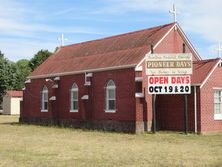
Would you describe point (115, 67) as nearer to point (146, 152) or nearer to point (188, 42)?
point (188, 42)

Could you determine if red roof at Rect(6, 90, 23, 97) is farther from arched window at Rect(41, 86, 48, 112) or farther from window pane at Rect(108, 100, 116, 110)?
window pane at Rect(108, 100, 116, 110)

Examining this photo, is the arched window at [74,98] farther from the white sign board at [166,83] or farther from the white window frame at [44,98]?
the white sign board at [166,83]

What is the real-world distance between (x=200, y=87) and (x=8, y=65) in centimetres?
4861

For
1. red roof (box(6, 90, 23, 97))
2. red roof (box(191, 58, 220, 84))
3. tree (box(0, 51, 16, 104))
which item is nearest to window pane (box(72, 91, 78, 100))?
red roof (box(191, 58, 220, 84))

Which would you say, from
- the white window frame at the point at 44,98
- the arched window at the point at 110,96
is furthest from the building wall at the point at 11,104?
the arched window at the point at 110,96

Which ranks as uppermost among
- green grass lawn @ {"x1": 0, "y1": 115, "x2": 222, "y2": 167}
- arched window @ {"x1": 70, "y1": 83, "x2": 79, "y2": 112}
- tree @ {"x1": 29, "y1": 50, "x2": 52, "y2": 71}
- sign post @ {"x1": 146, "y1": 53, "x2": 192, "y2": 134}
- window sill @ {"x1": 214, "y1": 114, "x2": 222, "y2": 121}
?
tree @ {"x1": 29, "y1": 50, "x2": 52, "y2": 71}

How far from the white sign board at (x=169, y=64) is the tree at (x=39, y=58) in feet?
224

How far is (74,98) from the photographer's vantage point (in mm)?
39938

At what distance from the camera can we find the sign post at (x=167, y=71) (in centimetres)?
3064

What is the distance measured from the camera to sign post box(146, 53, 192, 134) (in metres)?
30.6

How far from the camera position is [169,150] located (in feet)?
66.2

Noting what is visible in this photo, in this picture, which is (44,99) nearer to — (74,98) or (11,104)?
(74,98)

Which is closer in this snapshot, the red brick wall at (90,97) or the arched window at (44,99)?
the red brick wall at (90,97)

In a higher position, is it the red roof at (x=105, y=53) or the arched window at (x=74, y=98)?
the red roof at (x=105, y=53)
